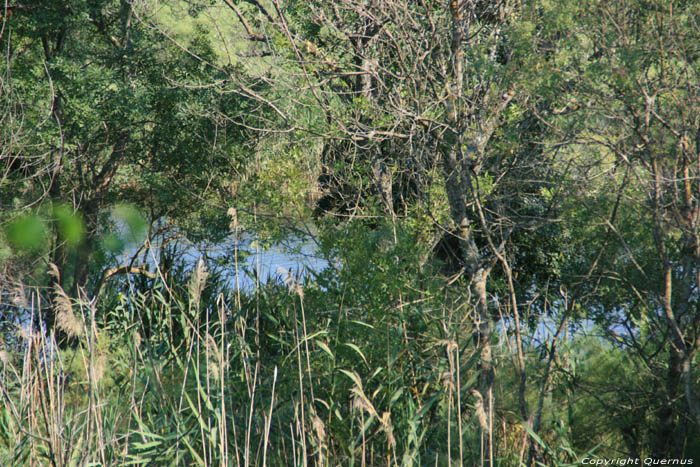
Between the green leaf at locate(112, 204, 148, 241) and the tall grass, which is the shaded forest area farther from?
the green leaf at locate(112, 204, 148, 241)

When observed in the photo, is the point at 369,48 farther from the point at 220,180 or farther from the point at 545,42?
the point at 220,180

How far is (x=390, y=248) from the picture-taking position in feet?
14.3

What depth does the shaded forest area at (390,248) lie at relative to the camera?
3.06 m

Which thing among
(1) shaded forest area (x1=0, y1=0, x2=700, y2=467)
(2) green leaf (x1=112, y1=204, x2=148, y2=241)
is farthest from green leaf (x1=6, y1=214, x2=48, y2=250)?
(2) green leaf (x1=112, y1=204, x2=148, y2=241)

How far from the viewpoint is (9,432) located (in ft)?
10.7

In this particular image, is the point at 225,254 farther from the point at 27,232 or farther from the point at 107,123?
the point at 27,232

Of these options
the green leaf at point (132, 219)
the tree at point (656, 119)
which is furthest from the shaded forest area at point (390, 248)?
the green leaf at point (132, 219)

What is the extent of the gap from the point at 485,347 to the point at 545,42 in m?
1.76

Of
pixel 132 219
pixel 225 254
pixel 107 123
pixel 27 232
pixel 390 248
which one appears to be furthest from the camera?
pixel 225 254

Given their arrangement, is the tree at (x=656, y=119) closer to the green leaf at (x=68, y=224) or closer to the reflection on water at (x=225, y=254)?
the reflection on water at (x=225, y=254)

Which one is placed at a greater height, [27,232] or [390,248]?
[27,232]

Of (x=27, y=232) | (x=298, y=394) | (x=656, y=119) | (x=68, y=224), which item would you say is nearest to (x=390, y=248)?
(x=298, y=394)

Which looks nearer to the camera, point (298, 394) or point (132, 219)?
point (298, 394)

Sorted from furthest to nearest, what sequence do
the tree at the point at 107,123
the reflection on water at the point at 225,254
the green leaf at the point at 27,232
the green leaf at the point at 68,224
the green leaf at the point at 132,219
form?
the green leaf at the point at 132,219 → the reflection on water at the point at 225,254 → the green leaf at the point at 68,224 → the tree at the point at 107,123 → the green leaf at the point at 27,232
